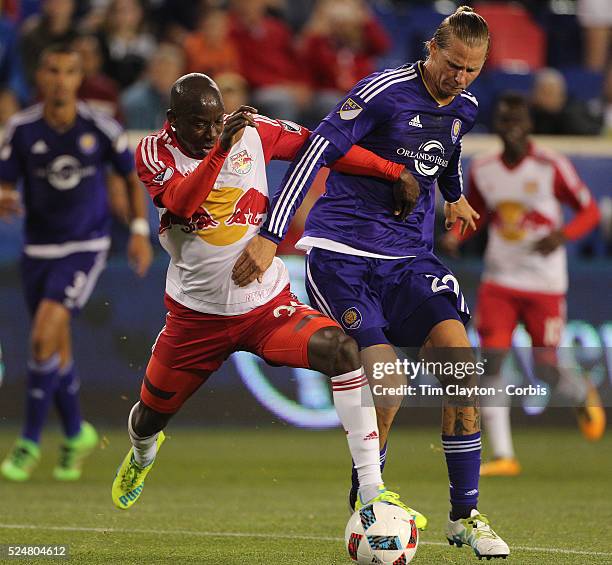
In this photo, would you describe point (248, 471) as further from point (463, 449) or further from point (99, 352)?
point (463, 449)

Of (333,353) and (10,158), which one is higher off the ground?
(333,353)

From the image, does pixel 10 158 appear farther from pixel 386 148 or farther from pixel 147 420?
pixel 386 148

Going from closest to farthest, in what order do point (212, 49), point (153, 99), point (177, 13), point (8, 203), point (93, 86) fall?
point (8, 203)
point (93, 86)
point (153, 99)
point (212, 49)
point (177, 13)

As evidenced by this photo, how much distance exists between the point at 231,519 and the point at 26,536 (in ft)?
4.01

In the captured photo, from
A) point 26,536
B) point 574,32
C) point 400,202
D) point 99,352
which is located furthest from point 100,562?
point 574,32

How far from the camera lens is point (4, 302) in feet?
37.8

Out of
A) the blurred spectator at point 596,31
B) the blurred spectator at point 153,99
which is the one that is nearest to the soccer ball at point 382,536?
the blurred spectator at point 153,99

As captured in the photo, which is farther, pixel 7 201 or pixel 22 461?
pixel 7 201

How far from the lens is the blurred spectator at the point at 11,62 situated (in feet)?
44.2

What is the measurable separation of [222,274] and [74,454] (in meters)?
3.76

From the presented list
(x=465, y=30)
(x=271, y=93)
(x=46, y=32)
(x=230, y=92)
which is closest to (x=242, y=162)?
(x=465, y=30)

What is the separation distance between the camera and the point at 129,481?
6.79 m

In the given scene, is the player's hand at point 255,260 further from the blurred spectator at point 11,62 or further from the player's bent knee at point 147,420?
the blurred spectator at point 11,62

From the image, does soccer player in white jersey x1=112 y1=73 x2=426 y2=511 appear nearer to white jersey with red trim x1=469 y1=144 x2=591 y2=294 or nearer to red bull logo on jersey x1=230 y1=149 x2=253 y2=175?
red bull logo on jersey x1=230 y1=149 x2=253 y2=175
